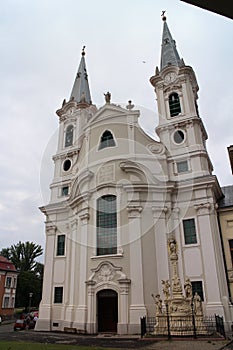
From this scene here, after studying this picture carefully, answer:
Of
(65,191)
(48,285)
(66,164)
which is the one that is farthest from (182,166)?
(48,285)

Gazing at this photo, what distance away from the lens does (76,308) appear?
2209cm

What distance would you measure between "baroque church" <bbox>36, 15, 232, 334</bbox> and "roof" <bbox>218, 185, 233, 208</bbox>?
0.62m

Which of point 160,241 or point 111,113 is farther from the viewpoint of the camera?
point 111,113

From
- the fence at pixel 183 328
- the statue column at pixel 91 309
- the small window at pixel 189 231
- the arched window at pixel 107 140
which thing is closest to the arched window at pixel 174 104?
the arched window at pixel 107 140

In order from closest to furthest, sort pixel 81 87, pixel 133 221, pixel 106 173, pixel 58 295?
pixel 133 221 < pixel 106 173 < pixel 58 295 < pixel 81 87

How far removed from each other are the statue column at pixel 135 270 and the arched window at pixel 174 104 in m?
10.3

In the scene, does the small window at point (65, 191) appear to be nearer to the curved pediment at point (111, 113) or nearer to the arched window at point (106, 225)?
the curved pediment at point (111, 113)

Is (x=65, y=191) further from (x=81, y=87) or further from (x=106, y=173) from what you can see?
(x=81, y=87)

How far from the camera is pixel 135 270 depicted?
20.7 meters

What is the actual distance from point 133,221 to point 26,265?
46595 mm

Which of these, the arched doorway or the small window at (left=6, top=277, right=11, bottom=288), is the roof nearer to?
the arched doorway

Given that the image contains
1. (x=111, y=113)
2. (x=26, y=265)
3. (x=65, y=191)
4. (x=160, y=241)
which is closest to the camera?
(x=160, y=241)

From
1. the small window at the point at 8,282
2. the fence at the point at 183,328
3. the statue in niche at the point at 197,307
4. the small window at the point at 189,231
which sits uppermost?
the small window at the point at 189,231

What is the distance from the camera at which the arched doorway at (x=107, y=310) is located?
20.6 m
